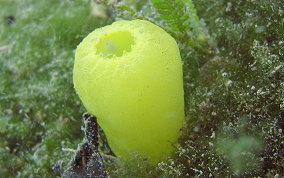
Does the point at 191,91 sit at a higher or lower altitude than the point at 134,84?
lower

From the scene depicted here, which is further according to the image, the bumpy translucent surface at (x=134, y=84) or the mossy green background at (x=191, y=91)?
the mossy green background at (x=191, y=91)

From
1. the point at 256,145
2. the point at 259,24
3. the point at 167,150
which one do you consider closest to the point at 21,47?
the point at 167,150

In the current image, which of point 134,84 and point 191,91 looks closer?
point 134,84

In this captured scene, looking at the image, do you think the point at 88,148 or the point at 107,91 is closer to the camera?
the point at 107,91

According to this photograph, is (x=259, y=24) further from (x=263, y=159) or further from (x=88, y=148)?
(x=88, y=148)
